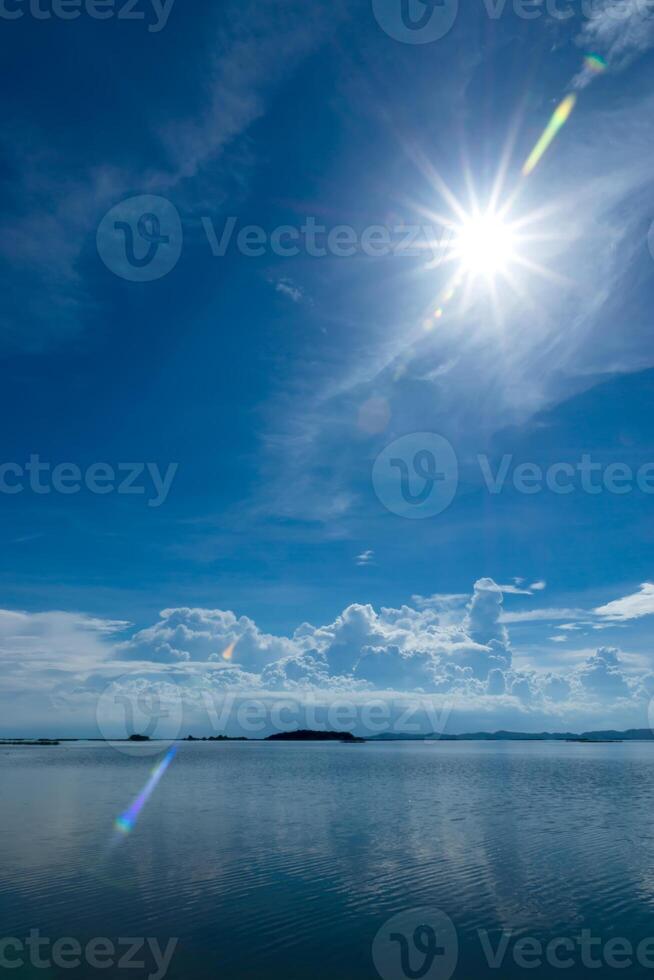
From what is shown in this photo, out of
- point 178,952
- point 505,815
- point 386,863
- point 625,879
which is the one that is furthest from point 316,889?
point 505,815

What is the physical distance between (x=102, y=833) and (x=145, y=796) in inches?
1183

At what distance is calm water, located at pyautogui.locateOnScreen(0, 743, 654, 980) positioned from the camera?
2736 centimetres

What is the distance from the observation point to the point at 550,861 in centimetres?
4238

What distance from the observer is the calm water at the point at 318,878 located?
27359 mm

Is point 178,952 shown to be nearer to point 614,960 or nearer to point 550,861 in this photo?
point 614,960

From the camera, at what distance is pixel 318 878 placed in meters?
37.7

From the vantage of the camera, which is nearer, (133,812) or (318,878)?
(318,878)

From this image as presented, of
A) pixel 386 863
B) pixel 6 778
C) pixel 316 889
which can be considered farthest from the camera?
pixel 6 778

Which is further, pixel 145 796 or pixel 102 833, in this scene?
pixel 145 796

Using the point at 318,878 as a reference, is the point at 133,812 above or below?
above

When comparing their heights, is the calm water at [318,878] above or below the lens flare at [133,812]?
below

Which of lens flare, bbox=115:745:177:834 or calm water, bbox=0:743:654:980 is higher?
lens flare, bbox=115:745:177:834

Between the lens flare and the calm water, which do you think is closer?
the calm water

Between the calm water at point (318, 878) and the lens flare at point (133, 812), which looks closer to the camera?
the calm water at point (318, 878)
